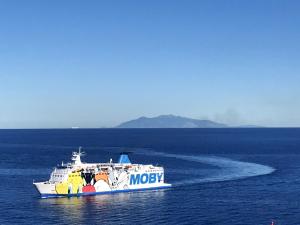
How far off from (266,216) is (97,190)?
147 feet

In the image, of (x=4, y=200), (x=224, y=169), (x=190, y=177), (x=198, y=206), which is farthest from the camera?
(x=224, y=169)

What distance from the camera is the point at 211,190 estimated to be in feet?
416

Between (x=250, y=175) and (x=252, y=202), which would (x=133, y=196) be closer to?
(x=252, y=202)

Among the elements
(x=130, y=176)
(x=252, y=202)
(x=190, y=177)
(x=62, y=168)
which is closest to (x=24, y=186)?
(x=62, y=168)

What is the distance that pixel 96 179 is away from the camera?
12556cm

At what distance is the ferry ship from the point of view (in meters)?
119

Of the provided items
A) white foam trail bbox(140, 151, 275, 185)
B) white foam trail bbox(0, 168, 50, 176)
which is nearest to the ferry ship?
white foam trail bbox(140, 151, 275, 185)

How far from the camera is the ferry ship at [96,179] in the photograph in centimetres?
11938

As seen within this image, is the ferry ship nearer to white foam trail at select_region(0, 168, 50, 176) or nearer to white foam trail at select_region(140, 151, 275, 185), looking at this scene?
white foam trail at select_region(140, 151, 275, 185)

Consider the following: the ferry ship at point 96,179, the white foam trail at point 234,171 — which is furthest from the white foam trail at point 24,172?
the white foam trail at point 234,171

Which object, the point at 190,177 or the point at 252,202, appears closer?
the point at 252,202

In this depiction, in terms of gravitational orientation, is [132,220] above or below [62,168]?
below

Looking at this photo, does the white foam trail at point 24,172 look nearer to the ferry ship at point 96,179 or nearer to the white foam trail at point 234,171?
the ferry ship at point 96,179

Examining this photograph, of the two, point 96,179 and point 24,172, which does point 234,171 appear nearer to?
point 96,179
